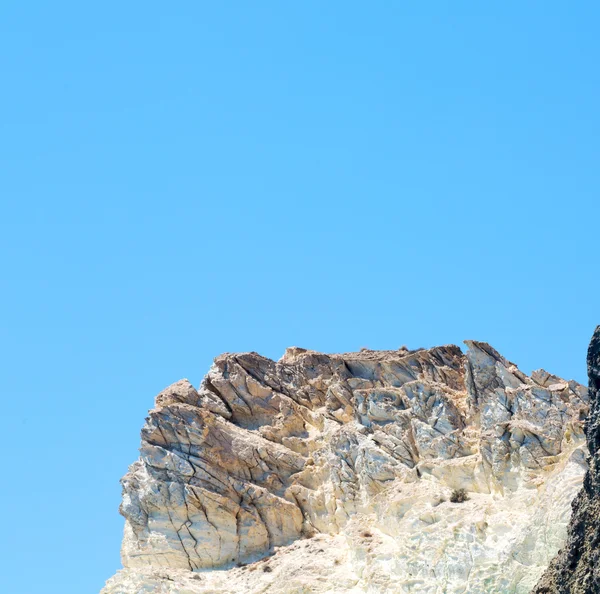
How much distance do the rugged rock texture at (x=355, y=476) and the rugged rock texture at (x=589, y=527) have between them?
16.7 metres

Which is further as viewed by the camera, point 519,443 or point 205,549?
point 205,549

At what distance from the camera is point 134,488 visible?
78125 millimetres

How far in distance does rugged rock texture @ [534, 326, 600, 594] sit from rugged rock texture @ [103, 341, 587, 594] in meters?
16.7

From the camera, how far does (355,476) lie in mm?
75562

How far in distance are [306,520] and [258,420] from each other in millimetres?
8299

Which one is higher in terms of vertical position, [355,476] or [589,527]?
[355,476]

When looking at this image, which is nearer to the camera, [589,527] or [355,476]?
[589,527]

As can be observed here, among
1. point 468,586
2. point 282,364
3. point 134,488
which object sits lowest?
point 468,586

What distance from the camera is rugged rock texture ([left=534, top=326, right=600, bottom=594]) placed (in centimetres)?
4350

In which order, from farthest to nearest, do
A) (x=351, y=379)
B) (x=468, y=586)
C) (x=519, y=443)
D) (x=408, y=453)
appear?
1. (x=351, y=379)
2. (x=408, y=453)
3. (x=519, y=443)
4. (x=468, y=586)

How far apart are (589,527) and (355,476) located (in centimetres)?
3187

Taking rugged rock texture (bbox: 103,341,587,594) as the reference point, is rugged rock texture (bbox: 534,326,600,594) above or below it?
below

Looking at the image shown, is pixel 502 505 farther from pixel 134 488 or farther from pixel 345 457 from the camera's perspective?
pixel 134 488

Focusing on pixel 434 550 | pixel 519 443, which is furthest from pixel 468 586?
pixel 519 443
